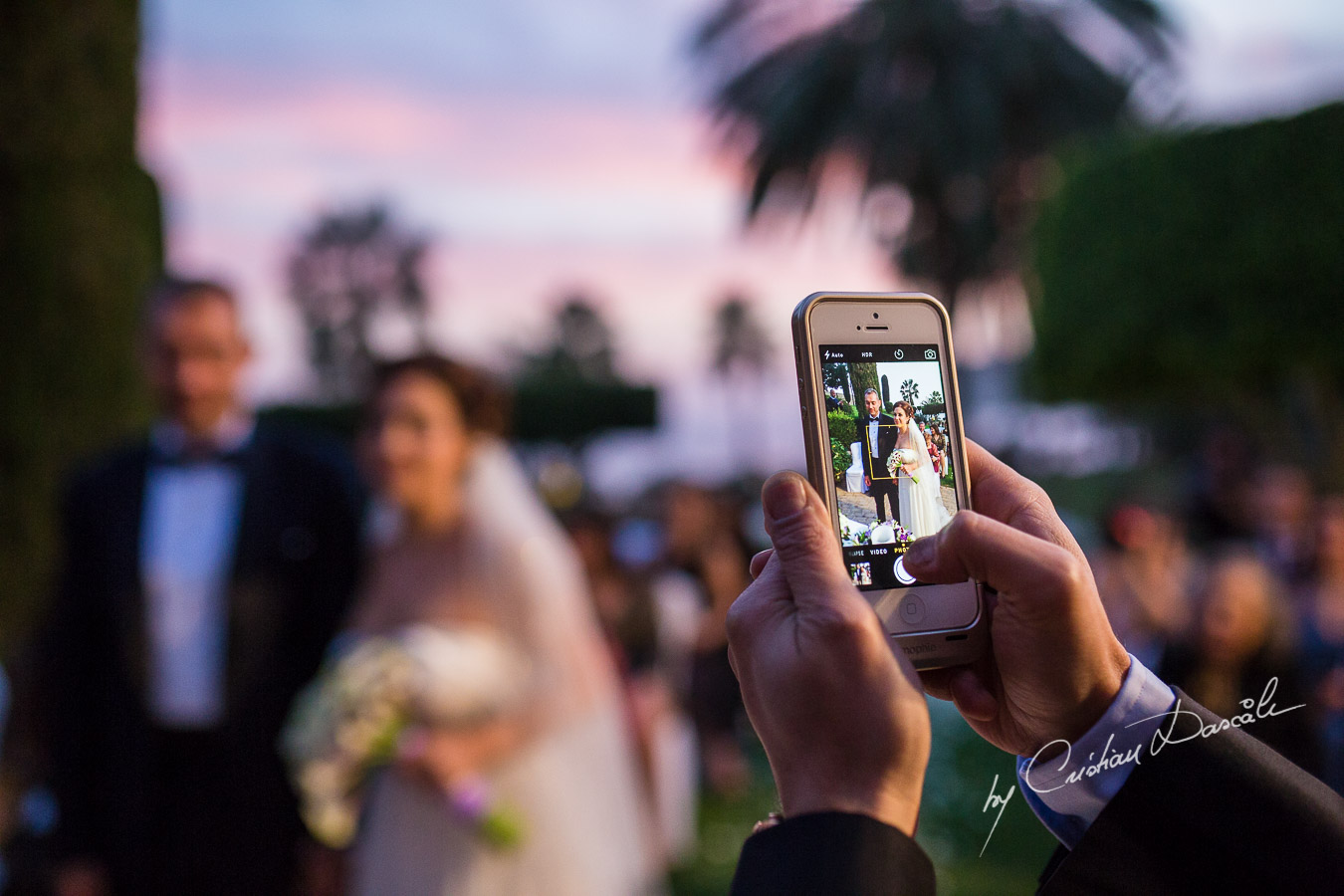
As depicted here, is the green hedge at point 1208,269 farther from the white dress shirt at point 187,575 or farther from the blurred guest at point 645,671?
the blurred guest at point 645,671

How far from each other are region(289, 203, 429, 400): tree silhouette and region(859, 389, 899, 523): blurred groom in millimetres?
55841

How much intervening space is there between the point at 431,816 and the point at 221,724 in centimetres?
78

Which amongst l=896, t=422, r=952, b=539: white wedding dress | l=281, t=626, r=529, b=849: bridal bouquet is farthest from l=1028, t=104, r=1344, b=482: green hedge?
l=281, t=626, r=529, b=849: bridal bouquet

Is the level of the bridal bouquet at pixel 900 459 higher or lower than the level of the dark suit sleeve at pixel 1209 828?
higher

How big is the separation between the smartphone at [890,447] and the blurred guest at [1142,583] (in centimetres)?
72

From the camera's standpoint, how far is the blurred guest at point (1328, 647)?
1.68 meters

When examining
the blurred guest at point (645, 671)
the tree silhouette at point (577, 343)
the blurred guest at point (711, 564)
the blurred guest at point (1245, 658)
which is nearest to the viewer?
the blurred guest at point (1245, 658)

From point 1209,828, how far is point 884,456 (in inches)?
16.6

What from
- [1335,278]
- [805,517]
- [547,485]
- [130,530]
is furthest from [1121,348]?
[547,485]

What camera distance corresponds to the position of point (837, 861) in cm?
79

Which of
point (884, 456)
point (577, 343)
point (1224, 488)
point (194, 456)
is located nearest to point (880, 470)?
point (884, 456)

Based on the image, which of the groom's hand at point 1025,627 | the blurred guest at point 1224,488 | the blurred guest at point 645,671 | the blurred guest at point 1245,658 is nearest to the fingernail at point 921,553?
the groom's hand at point 1025,627

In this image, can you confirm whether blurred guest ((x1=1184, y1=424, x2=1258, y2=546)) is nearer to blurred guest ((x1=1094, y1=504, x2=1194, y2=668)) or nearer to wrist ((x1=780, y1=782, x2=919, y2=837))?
blurred guest ((x1=1094, y1=504, x2=1194, y2=668))

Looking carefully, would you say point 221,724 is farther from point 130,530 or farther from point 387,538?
point 387,538
